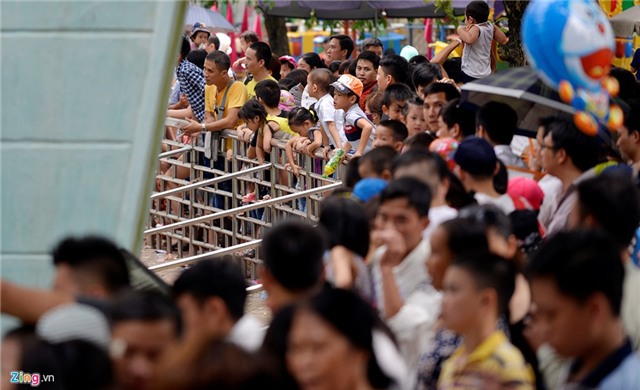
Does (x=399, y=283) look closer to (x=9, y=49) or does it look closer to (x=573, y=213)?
(x=573, y=213)

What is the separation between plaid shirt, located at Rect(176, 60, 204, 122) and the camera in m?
12.8

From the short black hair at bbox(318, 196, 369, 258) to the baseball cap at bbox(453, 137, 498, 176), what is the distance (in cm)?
99

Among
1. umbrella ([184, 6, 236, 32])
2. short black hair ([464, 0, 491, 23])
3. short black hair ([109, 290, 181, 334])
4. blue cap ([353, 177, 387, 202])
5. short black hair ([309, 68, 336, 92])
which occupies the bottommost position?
umbrella ([184, 6, 236, 32])

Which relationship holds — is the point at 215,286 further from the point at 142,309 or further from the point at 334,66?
the point at 334,66

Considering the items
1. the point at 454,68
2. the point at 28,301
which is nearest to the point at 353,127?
the point at 454,68

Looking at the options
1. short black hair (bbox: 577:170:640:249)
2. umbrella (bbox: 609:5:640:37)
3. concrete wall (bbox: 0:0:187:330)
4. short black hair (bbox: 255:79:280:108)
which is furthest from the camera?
umbrella (bbox: 609:5:640:37)

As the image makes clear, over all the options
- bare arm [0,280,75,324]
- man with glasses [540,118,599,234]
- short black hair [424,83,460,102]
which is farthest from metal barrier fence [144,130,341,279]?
bare arm [0,280,75,324]

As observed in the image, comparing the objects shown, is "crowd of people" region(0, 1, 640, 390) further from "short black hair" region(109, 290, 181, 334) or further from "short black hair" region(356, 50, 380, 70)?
"short black hair" region(356, 50, 380, 70)

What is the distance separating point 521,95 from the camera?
680cm

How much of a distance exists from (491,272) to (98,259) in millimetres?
1376

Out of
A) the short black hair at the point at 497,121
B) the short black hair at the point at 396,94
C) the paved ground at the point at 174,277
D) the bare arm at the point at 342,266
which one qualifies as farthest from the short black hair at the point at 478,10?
the bare arm at the point at 342,266

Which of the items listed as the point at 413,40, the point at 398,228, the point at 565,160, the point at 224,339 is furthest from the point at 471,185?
the point at 413,40

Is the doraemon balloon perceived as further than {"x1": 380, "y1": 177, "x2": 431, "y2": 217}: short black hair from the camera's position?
Yes

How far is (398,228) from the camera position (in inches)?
201
